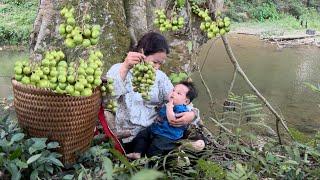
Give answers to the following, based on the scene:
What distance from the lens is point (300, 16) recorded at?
24219 mm

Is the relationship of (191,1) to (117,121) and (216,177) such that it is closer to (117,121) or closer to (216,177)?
(117,121)

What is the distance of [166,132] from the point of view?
312cm

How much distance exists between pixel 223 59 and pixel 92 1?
11.2 meters

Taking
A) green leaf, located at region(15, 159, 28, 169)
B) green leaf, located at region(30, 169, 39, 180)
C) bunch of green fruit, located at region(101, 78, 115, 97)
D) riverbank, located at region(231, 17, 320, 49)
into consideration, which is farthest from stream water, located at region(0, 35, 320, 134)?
green leaf, located at region(15, 159, 28, 169)

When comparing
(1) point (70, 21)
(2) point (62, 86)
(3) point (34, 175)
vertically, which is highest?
(1) point (70, 21)

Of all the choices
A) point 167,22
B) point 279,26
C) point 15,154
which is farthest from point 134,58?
point 279,26

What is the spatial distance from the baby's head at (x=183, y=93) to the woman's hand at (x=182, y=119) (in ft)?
0.32

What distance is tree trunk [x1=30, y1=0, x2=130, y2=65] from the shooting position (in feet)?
→ 11.5

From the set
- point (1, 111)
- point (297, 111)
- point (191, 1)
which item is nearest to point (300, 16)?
point (297, 111)

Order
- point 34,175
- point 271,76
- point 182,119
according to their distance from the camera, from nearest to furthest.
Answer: point 34,175
point 182,119
point 271,76

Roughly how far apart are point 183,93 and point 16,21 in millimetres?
15403

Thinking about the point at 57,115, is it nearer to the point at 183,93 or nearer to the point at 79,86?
the point at 79,86

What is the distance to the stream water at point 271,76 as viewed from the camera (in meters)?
9.45

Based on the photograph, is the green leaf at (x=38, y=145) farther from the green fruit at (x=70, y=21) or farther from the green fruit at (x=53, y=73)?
the green fruit at (x=70, y=21)
